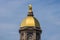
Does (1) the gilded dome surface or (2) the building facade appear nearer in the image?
(2) the building facade

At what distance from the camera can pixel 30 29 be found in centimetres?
11312

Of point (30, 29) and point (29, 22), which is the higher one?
point (29, 22)

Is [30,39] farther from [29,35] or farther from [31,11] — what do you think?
[31,11]

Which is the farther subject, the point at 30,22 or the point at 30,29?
the point at 30,22

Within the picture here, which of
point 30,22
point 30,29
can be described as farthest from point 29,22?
point 30,29

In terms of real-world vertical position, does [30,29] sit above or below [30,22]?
below

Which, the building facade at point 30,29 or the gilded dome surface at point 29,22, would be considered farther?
the gilded dome surface at point 29,22

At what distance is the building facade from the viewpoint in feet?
371

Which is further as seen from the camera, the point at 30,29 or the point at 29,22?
the point at 29,22

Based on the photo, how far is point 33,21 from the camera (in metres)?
114

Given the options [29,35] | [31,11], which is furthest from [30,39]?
[31,11]

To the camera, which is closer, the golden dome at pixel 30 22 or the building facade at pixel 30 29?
the building facade at pixel 30 29

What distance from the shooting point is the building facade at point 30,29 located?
371 feet

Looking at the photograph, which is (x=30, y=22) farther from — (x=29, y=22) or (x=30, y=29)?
(x=30, y=29)
